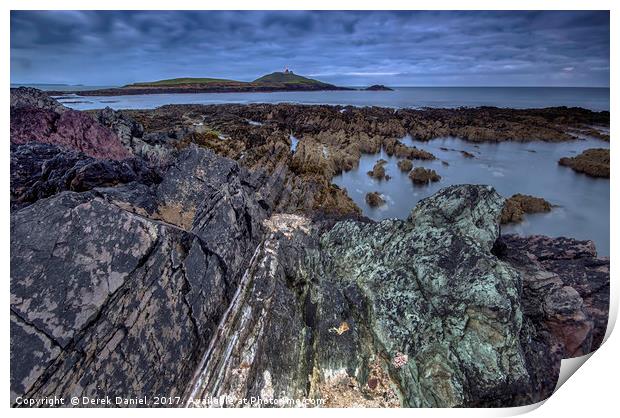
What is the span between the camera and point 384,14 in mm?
4008

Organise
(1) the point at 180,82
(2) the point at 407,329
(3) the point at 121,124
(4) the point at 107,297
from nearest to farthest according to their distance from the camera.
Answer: (4) the point at 107,297 < (2) the point at 407,329 < (1) the point at 180,82 < (3) the point at 121,124

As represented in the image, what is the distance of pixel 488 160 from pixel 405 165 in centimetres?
123

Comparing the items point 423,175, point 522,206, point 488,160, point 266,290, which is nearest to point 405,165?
point 423,175

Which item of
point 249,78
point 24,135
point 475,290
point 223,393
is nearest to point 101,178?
point 24,135

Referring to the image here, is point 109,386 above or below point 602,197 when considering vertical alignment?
below

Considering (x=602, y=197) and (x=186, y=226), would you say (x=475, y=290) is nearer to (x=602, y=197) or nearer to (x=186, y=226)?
(x=602, y=197)

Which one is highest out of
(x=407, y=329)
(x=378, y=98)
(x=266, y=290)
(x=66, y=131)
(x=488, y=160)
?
(x=378, y=98)

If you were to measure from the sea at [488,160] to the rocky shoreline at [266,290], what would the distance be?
0.22 metres

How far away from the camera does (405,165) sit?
516 cm

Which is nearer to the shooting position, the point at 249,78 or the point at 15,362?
the point at 15,362

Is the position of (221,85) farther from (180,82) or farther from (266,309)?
(266,309)

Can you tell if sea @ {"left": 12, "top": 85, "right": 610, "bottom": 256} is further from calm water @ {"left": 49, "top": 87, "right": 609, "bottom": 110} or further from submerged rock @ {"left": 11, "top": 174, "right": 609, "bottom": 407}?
submerged rock @ {"left": 11, "top": 174, "right": 609, "bottom": 407}

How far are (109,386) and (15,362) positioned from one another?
0.82 meters

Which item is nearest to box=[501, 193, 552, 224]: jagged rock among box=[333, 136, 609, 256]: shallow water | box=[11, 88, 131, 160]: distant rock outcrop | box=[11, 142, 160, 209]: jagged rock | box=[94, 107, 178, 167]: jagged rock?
box=[333, 136, 609, 256]: shallow water
